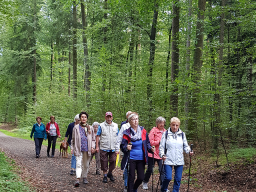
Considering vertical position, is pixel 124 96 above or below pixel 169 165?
above

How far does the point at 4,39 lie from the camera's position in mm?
30641

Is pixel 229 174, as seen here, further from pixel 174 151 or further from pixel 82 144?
pixel 82 144

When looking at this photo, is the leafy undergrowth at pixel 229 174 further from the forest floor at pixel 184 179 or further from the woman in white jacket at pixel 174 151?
the woman in white jacket at pixel 174 151

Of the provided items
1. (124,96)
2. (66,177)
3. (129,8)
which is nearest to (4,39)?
(129,8)

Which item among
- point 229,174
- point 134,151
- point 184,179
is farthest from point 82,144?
A: point 229,174

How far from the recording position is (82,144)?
270 inches

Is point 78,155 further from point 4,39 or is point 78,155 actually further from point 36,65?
point 4,39

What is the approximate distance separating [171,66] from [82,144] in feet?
19.0

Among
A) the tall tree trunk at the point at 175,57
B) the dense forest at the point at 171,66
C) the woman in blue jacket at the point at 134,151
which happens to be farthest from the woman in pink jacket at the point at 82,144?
the tall tree trunk at the point at 175,57

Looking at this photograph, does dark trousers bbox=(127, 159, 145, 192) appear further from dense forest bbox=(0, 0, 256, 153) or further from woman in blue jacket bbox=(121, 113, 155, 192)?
dense forest bbox=(0, 0, 256, 153)

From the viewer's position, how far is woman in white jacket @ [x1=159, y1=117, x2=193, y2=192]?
548 cm

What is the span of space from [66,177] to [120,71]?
6.24 meters

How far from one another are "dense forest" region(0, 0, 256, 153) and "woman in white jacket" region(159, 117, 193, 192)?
10.7ft

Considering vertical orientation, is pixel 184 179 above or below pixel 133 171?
below
